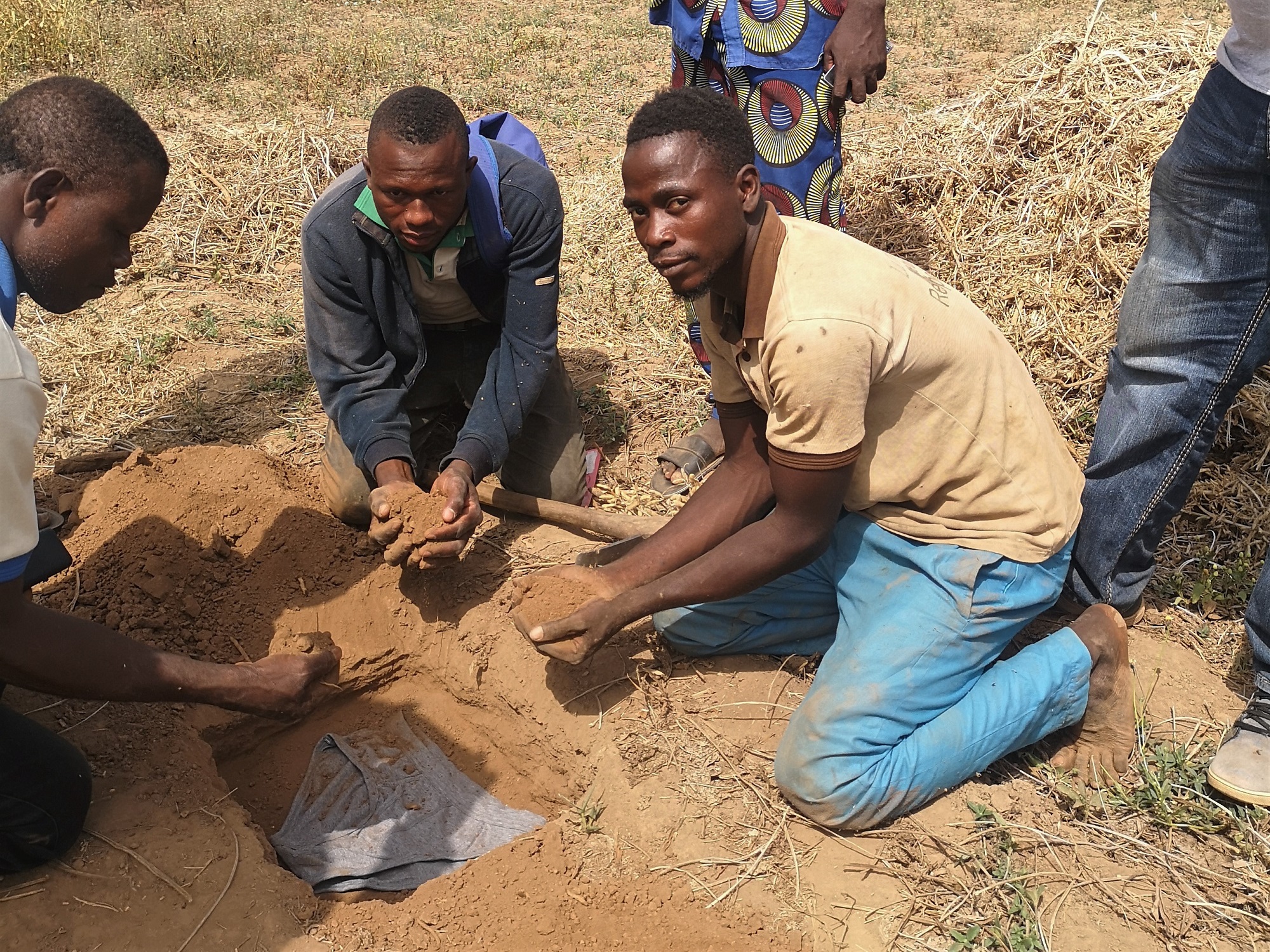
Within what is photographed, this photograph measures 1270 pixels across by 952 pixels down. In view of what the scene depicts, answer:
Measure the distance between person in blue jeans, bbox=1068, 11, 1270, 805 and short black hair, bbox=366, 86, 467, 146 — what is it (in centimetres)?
194

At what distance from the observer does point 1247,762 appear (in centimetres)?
249

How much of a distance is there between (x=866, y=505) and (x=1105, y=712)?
2.73ft

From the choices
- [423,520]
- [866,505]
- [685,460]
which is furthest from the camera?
[685,460]

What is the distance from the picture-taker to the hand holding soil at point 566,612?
8.61 feet

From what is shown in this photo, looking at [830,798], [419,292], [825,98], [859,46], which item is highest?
[859,46]

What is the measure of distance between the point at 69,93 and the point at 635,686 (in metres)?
2.00

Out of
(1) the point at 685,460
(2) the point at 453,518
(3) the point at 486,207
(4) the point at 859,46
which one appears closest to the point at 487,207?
(3) the point at 486,207

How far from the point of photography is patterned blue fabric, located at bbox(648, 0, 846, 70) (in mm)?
3387

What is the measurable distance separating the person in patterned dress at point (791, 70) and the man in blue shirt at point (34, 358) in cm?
183

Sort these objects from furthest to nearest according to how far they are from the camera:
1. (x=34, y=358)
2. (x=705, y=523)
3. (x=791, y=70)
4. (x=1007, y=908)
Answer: (x=791, y=70) → (x=705, y=523) → (x=1007, y=908) → (x=34, y=358)

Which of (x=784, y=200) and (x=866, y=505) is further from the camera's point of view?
(x=784, y=200)

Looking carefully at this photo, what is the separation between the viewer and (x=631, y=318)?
4953mm

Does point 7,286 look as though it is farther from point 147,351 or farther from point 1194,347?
point 1194,347

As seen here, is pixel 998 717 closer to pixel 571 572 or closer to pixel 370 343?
pixel 571 572
